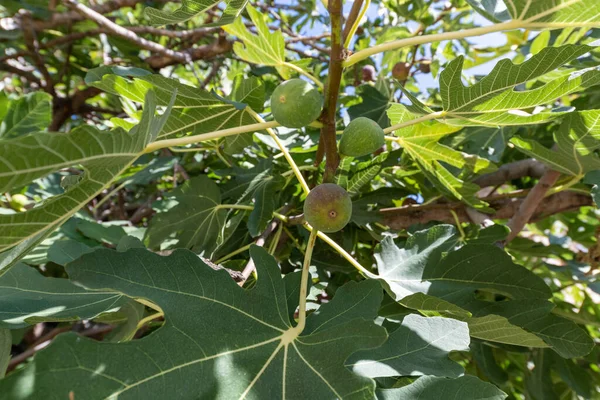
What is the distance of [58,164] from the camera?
0.90 metres

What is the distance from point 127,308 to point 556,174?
152 cm

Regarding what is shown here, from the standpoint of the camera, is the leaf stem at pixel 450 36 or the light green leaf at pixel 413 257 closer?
the leaf stem at pixel 450 36

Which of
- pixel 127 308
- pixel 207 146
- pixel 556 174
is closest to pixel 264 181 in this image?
pixel 207 146

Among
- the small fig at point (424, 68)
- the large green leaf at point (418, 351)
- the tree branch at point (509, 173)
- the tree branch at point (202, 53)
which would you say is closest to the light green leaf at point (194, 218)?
the large green leaf at point (418, 351)

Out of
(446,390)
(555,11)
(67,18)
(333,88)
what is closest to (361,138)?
(333,88)

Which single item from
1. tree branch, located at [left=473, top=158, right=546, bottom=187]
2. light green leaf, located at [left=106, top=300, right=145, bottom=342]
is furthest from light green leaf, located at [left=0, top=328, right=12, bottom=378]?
tree branch, located at [left=473, top=158, right=546, bottom=187]

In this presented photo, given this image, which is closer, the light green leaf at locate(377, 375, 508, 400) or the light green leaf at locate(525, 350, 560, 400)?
the light green leaf at locate(377, 375, 508, 400)

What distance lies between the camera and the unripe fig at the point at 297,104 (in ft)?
3.79

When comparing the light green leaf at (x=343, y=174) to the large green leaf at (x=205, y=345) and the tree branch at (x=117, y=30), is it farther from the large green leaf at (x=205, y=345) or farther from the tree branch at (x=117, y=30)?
the tree branch at (x=117, y=30)

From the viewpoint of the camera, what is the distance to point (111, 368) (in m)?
0.86

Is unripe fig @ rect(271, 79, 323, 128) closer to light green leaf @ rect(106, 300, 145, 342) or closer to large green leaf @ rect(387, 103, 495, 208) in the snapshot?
large green leaf @ rect(387, 103, 495, 208)

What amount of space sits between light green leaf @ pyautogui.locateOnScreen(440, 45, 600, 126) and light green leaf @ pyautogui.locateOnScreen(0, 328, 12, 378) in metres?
1.23

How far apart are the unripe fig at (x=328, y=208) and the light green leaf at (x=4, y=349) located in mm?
763

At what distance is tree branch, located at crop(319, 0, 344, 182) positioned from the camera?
3.74 feet
